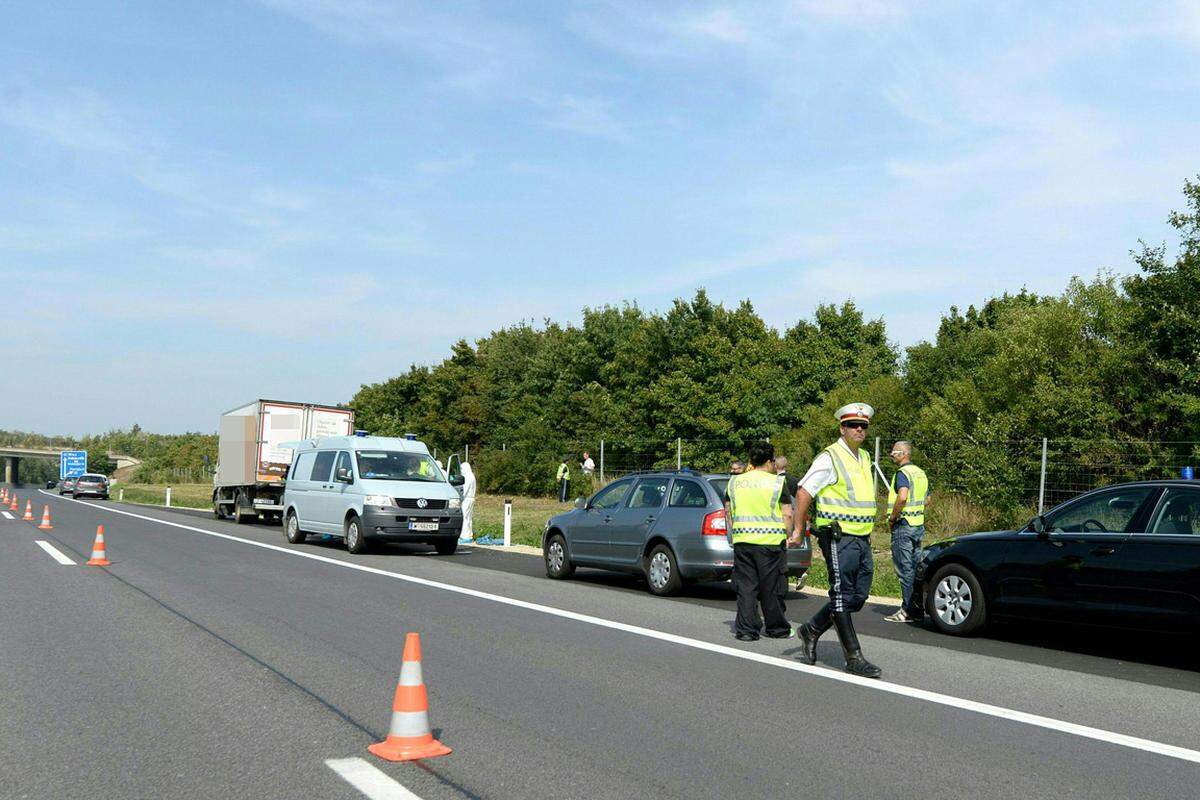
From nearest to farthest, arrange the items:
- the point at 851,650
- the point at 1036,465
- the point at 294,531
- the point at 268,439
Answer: the point at 851,650, the point at 1036,465, the point at 294,531, the point at 268,439

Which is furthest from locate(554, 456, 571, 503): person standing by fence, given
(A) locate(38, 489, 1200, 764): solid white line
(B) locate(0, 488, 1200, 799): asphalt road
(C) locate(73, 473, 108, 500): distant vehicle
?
(C) locate(73, 473, 108, 500): distant vehicle

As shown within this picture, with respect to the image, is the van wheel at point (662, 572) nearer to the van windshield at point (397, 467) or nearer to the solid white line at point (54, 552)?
the van windshield at point (397, 467)

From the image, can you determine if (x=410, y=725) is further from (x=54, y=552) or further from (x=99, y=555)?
(x=54, y=552)

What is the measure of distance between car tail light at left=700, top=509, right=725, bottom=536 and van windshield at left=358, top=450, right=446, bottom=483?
8525 millimetres

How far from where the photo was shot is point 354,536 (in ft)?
62.6

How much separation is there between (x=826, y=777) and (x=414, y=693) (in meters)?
2.08

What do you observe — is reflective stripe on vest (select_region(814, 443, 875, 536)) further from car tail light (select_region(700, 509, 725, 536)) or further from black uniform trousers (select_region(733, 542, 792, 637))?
car tail light (select_region(700, 509, 725, 536))

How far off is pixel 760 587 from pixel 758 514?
0.65 metres

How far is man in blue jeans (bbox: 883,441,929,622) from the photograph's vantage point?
11016 mm

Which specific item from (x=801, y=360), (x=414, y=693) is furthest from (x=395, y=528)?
(x=801, y=360)

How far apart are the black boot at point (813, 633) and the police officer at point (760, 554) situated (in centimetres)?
117

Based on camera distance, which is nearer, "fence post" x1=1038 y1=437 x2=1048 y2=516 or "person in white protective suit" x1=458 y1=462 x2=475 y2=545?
"fence post" x1=1038 y1=437 x2=1048 y2=516

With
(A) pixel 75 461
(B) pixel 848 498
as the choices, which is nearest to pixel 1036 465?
(B) pixel 848 498

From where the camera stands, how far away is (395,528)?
18.6 meters
